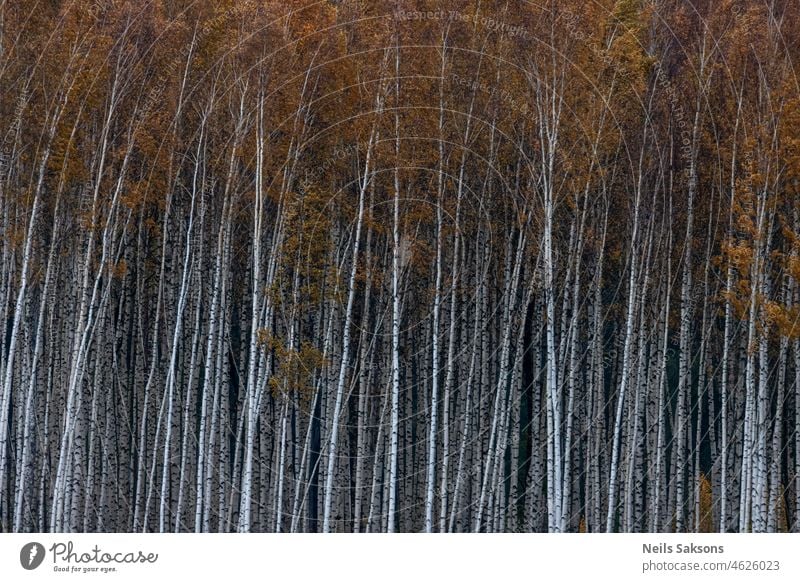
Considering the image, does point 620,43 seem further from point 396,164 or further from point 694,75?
point 396,164

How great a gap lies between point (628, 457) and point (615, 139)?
166 inches

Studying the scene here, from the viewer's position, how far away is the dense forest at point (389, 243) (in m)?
13.9

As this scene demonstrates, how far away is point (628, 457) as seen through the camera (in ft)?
47.7
